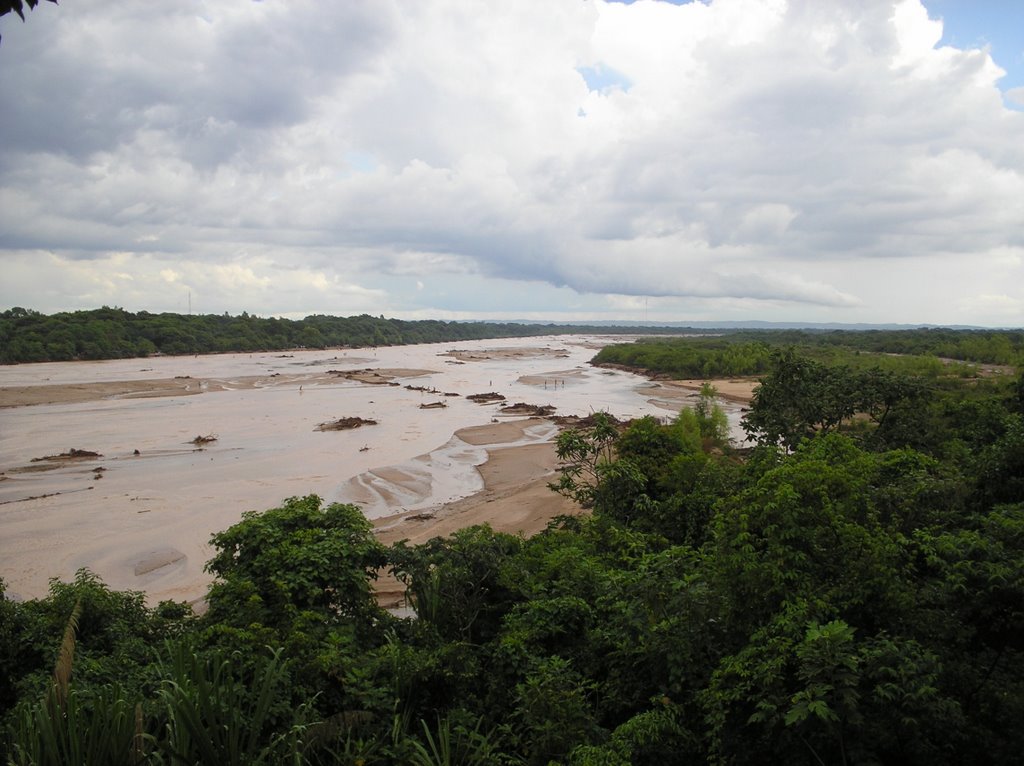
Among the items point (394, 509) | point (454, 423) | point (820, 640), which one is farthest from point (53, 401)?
point (820, 640)

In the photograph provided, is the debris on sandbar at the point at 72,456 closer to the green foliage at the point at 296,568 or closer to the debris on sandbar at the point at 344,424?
the debris on sandbar at the point at 344,424

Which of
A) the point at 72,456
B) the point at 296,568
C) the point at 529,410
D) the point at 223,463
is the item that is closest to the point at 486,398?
the point at 529,410

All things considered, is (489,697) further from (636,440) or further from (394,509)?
(394,509)

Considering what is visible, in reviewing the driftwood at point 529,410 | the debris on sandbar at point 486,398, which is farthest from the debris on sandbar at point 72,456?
the debris on sandbar at point 486,398

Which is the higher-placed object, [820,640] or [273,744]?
[820,640]

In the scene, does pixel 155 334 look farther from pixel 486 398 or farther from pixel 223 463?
pixel 223 463

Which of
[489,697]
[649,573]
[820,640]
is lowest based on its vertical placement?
[489,697]
